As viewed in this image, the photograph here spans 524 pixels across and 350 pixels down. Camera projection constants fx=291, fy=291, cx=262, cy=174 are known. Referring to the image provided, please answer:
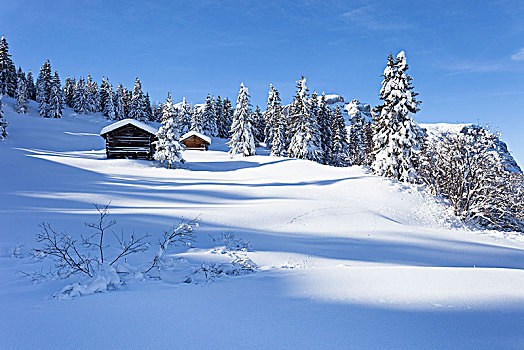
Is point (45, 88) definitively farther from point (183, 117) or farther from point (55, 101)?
point (183, 117)

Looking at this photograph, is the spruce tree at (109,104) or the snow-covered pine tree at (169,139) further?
the spruce tree at (109,104)

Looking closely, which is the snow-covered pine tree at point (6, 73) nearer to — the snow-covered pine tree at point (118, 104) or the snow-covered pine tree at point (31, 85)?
the snow-covered pine tree at point (31, 85)

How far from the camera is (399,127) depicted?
2456cm

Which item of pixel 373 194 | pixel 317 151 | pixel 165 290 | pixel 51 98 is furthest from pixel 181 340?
pixel 51 98

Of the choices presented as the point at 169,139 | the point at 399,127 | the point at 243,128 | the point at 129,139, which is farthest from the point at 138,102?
the point at 399,127

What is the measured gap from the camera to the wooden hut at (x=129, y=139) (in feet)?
102

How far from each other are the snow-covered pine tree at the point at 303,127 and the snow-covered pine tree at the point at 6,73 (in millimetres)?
62662

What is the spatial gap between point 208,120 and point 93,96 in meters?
34.9

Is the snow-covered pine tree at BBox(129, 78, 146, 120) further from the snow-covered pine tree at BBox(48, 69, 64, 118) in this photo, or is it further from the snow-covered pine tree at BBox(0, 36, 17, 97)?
the snow-covered pine tree at BBox(0, 36, 17, 97)

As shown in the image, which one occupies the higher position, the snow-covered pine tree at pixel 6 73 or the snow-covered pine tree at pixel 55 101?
the snow-covered pine tree at pixel 6 73

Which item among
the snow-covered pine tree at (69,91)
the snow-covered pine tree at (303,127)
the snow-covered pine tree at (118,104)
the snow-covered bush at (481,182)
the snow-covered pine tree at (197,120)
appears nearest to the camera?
the snow-covered bush at (481,182)

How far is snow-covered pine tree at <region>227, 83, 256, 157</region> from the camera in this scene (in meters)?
41.8

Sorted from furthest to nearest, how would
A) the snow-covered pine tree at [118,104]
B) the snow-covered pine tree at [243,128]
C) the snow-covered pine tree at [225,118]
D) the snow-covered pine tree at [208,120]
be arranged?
the snow-covered pine tree at [118,104] → the snow-covered pine tree at [225,118] → the snow-covered pine tree at [208,120] → the snow-covered pine tree at [243,128]

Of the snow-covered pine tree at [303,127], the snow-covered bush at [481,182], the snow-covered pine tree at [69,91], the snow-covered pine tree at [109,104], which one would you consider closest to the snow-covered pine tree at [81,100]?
the snow-covered pine tree at [109,104]
